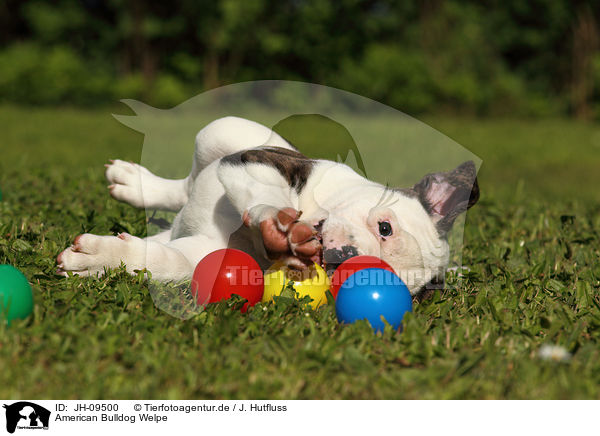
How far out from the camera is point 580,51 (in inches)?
1070

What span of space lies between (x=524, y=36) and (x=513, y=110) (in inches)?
254

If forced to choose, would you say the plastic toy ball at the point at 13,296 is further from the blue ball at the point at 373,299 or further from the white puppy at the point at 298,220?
the blue ball at the point at 373,299

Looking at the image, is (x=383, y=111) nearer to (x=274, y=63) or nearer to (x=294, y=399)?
(x=294, y=399)

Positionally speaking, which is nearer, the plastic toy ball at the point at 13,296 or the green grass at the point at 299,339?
the green grass at the point at 299,339

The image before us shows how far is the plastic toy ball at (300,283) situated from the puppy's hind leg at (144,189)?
4.25 ft

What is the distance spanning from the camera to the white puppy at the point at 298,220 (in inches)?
113

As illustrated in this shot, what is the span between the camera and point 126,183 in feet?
13.6

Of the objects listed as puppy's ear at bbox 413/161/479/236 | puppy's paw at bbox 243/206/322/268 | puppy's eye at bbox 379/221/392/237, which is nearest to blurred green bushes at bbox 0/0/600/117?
puppy's ear at bbox 413/161/479/236

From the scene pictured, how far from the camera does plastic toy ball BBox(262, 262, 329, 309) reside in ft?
9.74

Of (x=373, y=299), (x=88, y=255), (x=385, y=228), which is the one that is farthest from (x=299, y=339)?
(x=88, y=255)

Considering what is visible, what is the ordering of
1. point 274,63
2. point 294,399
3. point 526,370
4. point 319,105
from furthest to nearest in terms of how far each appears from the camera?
point 274,63 → point 319,105 → point 526,370 → point 294,399

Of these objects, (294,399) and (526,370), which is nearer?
(294,399)

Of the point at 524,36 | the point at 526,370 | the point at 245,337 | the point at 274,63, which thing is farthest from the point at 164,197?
the point at 524,36
